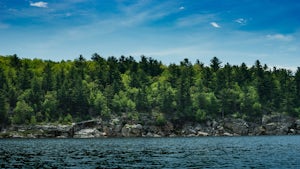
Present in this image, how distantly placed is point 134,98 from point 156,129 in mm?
23673

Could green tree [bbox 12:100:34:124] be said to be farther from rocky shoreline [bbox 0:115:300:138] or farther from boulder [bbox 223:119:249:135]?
boulder [bbox 223:119:249:135]

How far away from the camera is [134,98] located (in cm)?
16562

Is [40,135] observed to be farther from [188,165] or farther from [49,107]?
[188,165]

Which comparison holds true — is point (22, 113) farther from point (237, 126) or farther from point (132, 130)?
point (237, 126)

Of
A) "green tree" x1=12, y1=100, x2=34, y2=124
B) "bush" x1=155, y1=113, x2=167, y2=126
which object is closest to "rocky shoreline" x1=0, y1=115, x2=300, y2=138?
"bush" x1=155, y1=113, x2=167, y2=126

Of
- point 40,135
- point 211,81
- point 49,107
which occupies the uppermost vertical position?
point 211,81

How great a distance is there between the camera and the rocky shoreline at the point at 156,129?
135m

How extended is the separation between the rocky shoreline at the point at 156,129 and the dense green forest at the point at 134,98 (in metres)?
4.26

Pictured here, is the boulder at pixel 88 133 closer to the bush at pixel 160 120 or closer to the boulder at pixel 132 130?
the boulder at pixel 132 130

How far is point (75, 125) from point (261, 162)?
102 m

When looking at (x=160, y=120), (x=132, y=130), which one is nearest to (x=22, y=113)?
(x=132, y=130)

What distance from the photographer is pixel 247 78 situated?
7840 inches

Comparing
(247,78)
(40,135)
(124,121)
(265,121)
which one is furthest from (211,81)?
(40,135)

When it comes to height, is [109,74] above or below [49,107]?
above
